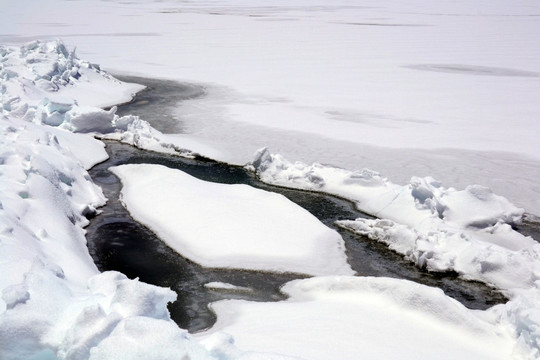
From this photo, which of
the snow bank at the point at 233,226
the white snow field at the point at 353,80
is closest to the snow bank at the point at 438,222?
the white snow field at the point at 353,80

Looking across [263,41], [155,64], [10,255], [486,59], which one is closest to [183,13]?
[263,41]

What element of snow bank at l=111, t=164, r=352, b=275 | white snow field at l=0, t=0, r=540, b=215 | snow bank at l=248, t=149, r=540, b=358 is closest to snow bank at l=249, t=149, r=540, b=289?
snow bank at l=248, t=149, r=540, b=358

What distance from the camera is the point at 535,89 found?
41.4 feet

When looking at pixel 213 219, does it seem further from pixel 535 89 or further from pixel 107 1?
pixel 107 1

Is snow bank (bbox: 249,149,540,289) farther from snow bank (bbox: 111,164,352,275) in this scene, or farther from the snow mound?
snow bank (bbox: 111,164,352,275)

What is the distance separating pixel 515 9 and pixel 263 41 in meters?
18.4

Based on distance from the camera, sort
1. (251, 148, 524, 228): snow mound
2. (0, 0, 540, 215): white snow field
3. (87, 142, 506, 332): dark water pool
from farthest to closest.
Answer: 1. (0, 0, 540, 215): white snow field
2. (251, 148, 524, 228): snow mound
3. (87, 142, 506, 332): dark water pool

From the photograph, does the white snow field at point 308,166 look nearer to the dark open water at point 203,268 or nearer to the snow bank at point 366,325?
the snow bank at point 366,325

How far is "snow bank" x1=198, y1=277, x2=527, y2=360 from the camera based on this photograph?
12.2ft

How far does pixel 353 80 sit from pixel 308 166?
639cm

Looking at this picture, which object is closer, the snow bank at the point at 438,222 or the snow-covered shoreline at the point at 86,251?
the snow-covered shoreline at the point at 86,251

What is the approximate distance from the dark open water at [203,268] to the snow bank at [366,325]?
0.84 ft

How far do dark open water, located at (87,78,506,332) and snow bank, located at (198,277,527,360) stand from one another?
26 centimetres

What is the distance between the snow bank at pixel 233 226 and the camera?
5.59m
